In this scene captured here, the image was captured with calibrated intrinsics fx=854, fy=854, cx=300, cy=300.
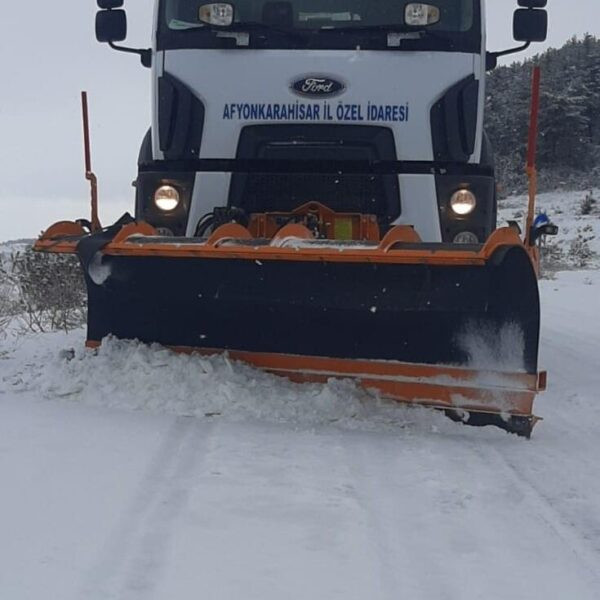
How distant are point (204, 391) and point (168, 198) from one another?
1.35 metres

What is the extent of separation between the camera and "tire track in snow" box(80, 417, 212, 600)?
229 centimetres

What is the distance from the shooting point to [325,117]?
4953mm

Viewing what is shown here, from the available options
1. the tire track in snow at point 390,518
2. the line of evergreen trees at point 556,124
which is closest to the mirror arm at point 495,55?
the tire track in snow at point 390,518

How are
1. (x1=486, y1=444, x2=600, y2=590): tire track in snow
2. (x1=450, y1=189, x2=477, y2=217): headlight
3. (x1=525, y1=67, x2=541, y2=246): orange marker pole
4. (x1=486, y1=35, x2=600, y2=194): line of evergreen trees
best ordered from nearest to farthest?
(x1=486, y1=444, x2=600, y2=590): tire track in snow, (x1=525, y1=67, x2=541, y2=246): orange marker pole, (x1=450, y1=189, x2=477, y2=217): headlight, (x1=486, y1=35, x2=600, y2=194): line of evergreen trees

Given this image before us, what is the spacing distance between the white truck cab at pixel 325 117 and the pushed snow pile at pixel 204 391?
0.96 meters

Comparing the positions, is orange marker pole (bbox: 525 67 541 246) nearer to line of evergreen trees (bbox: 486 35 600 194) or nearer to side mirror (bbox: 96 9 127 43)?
side mirror (bbox: 96 9 127 43)

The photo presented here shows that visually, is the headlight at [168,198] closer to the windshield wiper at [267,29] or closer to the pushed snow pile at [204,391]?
the pushed snow pile at [204,391]

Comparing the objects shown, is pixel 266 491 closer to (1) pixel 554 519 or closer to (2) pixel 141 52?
(1) pixel 554 519

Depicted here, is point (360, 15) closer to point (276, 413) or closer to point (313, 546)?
point (276, 413)

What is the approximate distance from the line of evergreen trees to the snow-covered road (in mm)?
34479

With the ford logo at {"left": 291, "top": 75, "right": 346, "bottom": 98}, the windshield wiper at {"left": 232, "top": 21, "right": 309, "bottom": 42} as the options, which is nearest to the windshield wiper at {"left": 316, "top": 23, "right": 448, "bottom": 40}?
the windshield wiper at {"left": 232, "top": 21, "right": 309, "bottom": 42}

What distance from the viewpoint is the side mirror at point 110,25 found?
561 cm

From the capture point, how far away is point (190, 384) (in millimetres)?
4320

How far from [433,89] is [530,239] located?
105cm
